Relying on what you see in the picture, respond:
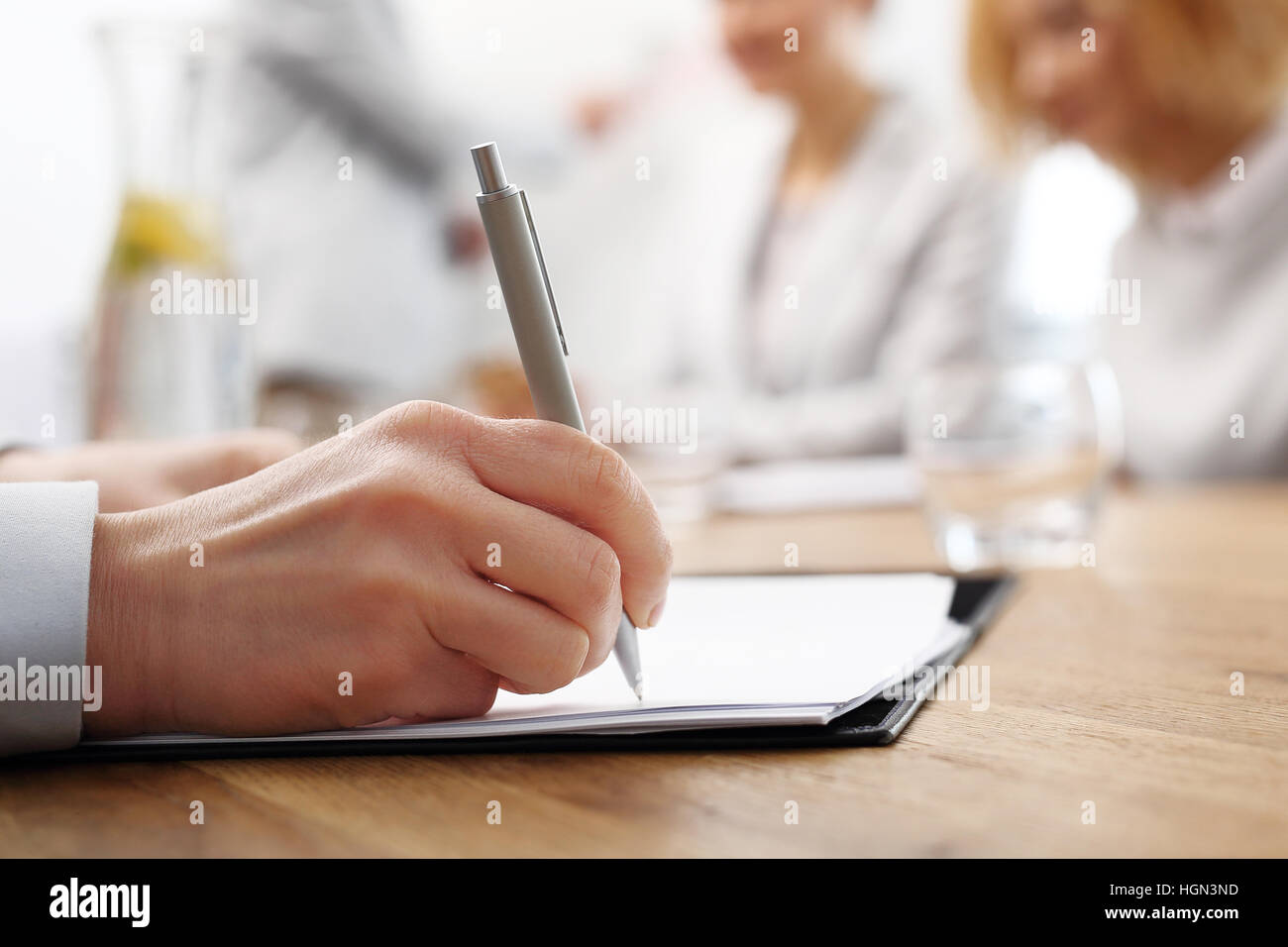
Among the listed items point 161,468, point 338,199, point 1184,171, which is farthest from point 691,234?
point 161,468

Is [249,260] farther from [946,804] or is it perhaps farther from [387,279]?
Result: [946,804]

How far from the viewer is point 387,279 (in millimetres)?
1857

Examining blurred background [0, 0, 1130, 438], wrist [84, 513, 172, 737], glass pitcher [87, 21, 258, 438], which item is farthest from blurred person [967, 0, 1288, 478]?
wrist [84, 513, 172, 737]

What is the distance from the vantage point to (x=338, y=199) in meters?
1.71

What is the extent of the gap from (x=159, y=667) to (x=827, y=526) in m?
0.63

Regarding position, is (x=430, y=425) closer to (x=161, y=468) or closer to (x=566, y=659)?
(x=566, y=659)

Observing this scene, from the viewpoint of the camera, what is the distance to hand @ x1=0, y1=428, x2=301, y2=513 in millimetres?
431

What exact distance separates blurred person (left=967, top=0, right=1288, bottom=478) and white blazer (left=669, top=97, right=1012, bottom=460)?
204mm

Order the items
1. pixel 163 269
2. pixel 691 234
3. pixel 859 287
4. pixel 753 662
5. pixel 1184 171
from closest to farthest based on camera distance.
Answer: pixel 753 662, pixel 163 269, pixel 1184 171, pixel 859 287, pixel 691 234

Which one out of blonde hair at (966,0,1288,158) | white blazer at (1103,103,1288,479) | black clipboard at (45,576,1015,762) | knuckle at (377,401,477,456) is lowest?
black clipboard at (45,576,1015,762)

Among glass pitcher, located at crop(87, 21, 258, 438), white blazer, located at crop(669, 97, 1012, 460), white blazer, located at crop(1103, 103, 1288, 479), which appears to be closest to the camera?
glass pitcher, located at crop(87, 21, 258, 438)

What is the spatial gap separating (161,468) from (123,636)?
0.54 feet

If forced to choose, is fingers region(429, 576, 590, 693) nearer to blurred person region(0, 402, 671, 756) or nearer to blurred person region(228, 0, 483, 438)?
blurred person region(0, 402, 671, 756)

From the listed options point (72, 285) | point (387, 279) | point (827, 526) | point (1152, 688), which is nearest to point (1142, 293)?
point (827, 526)
